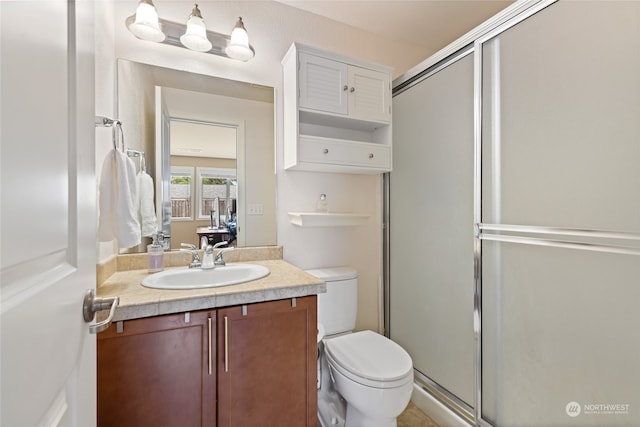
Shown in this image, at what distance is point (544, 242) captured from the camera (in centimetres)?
115

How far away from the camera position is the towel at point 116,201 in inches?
43.0

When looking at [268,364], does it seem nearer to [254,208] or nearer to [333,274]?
[333,274]

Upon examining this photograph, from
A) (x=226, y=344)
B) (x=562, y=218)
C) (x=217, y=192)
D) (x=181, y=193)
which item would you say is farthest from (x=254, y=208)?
(x=562, y=218)

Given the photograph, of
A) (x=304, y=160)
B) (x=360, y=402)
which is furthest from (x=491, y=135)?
(x=360, y=402)

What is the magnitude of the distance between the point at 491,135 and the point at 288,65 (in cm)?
117

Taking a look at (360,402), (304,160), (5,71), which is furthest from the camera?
(304,160)

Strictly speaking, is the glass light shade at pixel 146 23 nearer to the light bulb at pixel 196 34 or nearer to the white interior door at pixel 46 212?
the light bulb at pixel 196 34

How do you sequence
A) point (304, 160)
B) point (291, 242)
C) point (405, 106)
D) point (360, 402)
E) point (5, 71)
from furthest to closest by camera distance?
1. point (405, 106)
2. point (291, 242)
3. point (304, 160)
4. point (360, 402)
5. point (5, 71)

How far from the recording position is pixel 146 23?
1.36 meters

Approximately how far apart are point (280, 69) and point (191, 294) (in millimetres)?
1423

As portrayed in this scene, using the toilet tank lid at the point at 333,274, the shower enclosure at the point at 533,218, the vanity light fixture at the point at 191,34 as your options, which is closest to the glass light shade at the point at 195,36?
the vanity light fixture at the point at 191,34

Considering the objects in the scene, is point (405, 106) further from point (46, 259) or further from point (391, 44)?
point (46, 259)

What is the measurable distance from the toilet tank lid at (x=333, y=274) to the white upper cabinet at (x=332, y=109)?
636 millimetres

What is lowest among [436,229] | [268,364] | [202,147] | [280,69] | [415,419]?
[415,419]
